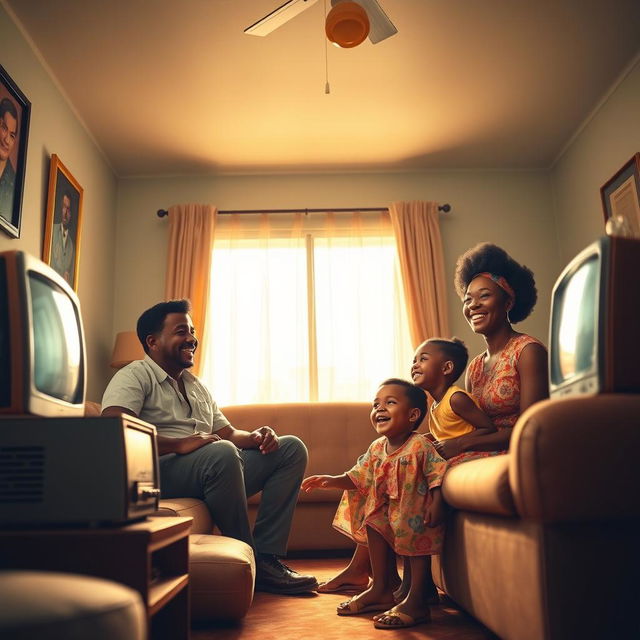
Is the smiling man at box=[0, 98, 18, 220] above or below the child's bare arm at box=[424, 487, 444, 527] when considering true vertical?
above

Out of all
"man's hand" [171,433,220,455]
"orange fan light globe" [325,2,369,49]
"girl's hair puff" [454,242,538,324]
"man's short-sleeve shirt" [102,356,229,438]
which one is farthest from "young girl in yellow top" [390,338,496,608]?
"orange fan light globe" [325,2,369,49]

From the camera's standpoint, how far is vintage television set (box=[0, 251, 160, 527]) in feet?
3.67

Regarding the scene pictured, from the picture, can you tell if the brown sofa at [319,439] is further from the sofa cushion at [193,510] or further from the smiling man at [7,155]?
the smiling man at [7,155]

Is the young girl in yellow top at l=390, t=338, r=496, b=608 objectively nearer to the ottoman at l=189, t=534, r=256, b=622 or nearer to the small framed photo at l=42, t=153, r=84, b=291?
the ottoman at l=189, t=534, r=256, b=622

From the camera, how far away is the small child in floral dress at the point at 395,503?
189 centimetres

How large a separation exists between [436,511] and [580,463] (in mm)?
752

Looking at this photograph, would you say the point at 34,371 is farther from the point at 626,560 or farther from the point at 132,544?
the point at 626,560

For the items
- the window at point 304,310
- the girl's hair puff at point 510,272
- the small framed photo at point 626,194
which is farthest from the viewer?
the window at point 304,310

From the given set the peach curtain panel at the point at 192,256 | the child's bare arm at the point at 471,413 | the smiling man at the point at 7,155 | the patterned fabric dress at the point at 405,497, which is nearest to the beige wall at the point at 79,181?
the smiling man at the point at 7,155

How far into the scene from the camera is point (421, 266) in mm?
4777

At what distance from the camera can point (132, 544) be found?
1077 millimetres

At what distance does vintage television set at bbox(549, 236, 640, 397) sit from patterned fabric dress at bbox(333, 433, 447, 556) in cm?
60

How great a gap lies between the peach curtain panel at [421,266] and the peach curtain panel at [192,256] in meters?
1.34

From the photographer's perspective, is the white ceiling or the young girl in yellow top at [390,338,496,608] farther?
the white ceiling
